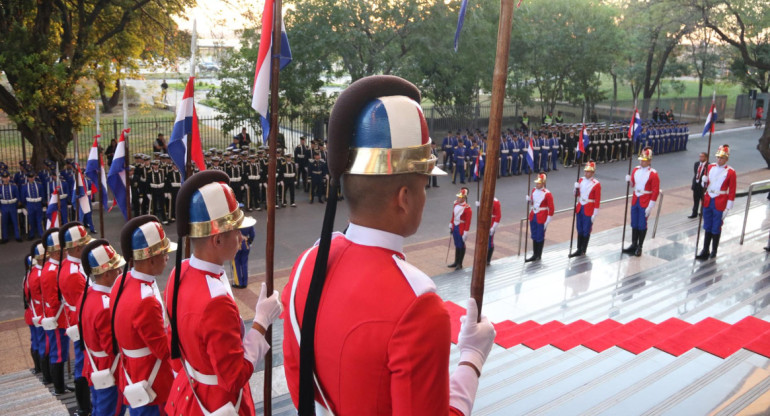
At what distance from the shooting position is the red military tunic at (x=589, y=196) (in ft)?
39.8

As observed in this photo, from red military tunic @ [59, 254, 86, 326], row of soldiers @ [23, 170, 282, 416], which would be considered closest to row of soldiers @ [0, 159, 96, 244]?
red military tunic @ [59, 254, 86, 326]

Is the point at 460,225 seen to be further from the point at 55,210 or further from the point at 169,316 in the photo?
the point at 169,316

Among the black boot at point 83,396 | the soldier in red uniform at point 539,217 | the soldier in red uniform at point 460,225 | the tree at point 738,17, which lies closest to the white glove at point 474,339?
the black boot at point 83,396

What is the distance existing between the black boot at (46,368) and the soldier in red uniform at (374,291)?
6.23 meters

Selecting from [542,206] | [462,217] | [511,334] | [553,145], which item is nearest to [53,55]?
[462,217]

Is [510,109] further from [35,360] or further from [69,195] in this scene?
[35,360]

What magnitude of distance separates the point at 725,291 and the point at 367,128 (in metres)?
8.13

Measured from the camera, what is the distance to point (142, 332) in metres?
4.07

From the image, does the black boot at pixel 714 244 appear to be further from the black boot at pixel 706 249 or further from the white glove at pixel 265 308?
the white glove at pixel 265 308

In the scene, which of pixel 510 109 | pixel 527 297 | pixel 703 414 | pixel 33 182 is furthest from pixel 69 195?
pixel 510 109

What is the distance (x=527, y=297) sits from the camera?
9.04 metres

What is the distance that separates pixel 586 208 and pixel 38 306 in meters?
9.57

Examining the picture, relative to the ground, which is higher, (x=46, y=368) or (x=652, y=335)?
(x=652, y=335)

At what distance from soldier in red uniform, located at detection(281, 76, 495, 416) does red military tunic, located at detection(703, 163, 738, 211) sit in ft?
35.1
